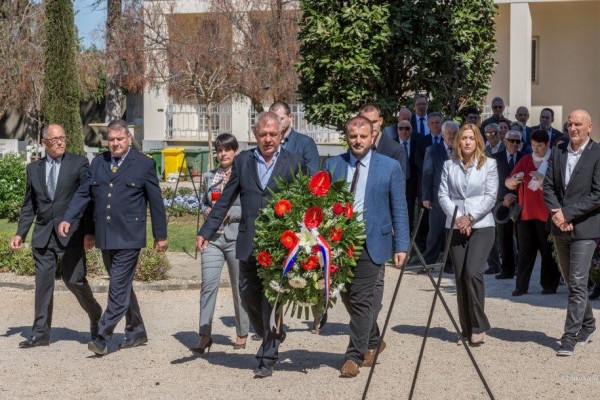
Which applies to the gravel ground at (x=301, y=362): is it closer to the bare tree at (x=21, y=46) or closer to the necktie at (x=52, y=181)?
the necktie at (x=52, y=181)

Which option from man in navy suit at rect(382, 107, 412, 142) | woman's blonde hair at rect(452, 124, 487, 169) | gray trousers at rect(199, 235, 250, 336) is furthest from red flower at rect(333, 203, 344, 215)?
man in navy suit at rect(382, 107, 412, 142)

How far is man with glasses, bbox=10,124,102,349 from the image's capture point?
34.5ft

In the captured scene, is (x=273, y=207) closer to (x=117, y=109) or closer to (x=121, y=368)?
(x=121, y=368)

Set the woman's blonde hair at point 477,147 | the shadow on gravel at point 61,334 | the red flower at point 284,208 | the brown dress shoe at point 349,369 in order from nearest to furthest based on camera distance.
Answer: the red flower at point 284,208 < the brown dress shoe at point 349,369 < the woman's blonde hair at point 477,147 < the shadow on gravel at point 61,334

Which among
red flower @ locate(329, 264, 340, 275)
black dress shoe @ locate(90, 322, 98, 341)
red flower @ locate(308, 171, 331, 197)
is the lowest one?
black dress shoe @ locate(90, 322, 98, 341)

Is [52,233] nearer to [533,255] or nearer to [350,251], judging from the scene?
[350,251]

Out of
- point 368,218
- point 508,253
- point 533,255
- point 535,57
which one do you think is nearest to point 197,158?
point 535,57

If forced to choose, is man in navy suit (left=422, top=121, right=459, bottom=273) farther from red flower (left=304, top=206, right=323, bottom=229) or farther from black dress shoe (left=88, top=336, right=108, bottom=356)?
red flower (left=304, top=206, right=323, bottom=229)

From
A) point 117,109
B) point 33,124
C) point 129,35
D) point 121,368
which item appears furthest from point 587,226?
point 33,124

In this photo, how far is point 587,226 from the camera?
10062 millimetres

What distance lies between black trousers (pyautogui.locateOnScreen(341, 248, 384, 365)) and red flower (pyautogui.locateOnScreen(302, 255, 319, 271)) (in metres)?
0.59

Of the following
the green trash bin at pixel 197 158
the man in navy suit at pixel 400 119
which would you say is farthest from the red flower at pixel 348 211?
the green trash bin at pixel 197 158

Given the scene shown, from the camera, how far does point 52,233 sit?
10625 mm

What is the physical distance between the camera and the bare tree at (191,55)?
99.1 ft
